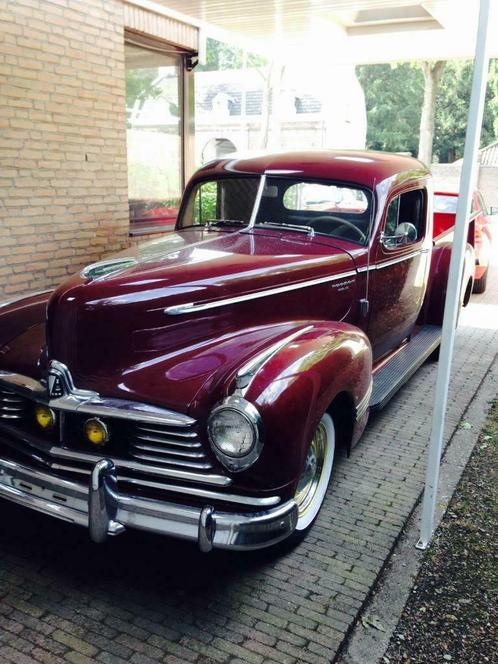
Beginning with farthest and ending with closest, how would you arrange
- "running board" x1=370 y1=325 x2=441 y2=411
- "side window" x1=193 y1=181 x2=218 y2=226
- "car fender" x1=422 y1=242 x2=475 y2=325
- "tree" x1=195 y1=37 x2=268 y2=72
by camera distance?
"tree" x1=195 y1=37 x2=268 y2=72, "car fender" x1=422 y1=242 x2=475 y2=325, "side window" x1=193 y1=181 x2=218 y2=226, "running board" x1=370 y1=325 x2=441 y2=411

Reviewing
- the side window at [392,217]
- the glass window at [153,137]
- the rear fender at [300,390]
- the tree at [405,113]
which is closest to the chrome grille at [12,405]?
the rear fender at [300,390]

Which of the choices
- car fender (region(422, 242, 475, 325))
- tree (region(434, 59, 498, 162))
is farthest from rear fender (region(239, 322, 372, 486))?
tree (region(434, 59, 498, 162))

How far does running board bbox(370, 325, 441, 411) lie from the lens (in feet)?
13.8

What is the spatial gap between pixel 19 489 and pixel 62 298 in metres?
0.90

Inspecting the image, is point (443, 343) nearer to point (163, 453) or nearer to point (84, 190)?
point (163, 453)

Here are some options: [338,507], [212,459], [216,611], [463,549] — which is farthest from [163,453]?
[463,549]

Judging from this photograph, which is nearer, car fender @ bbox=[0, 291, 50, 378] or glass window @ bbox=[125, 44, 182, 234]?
car fender @ bbox=[0, 291, 50, 378]

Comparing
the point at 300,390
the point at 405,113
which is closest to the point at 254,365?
the point at 300,390

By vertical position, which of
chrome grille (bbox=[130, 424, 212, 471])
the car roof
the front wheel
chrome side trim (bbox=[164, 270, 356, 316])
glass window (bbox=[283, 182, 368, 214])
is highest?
the car roof

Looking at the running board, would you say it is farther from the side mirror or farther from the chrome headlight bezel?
the chrome headlight bezel

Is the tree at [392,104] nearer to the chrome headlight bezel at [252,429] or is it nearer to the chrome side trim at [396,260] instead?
the chrome side trim at [396,260]

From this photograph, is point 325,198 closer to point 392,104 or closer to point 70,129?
point 70,129

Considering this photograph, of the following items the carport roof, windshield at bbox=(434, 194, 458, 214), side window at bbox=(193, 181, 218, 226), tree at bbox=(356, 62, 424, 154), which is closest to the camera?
side window at bbox=(193, 181, 218, 226)

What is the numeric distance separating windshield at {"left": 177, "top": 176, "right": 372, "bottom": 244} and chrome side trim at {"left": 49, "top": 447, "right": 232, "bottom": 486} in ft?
6.98
